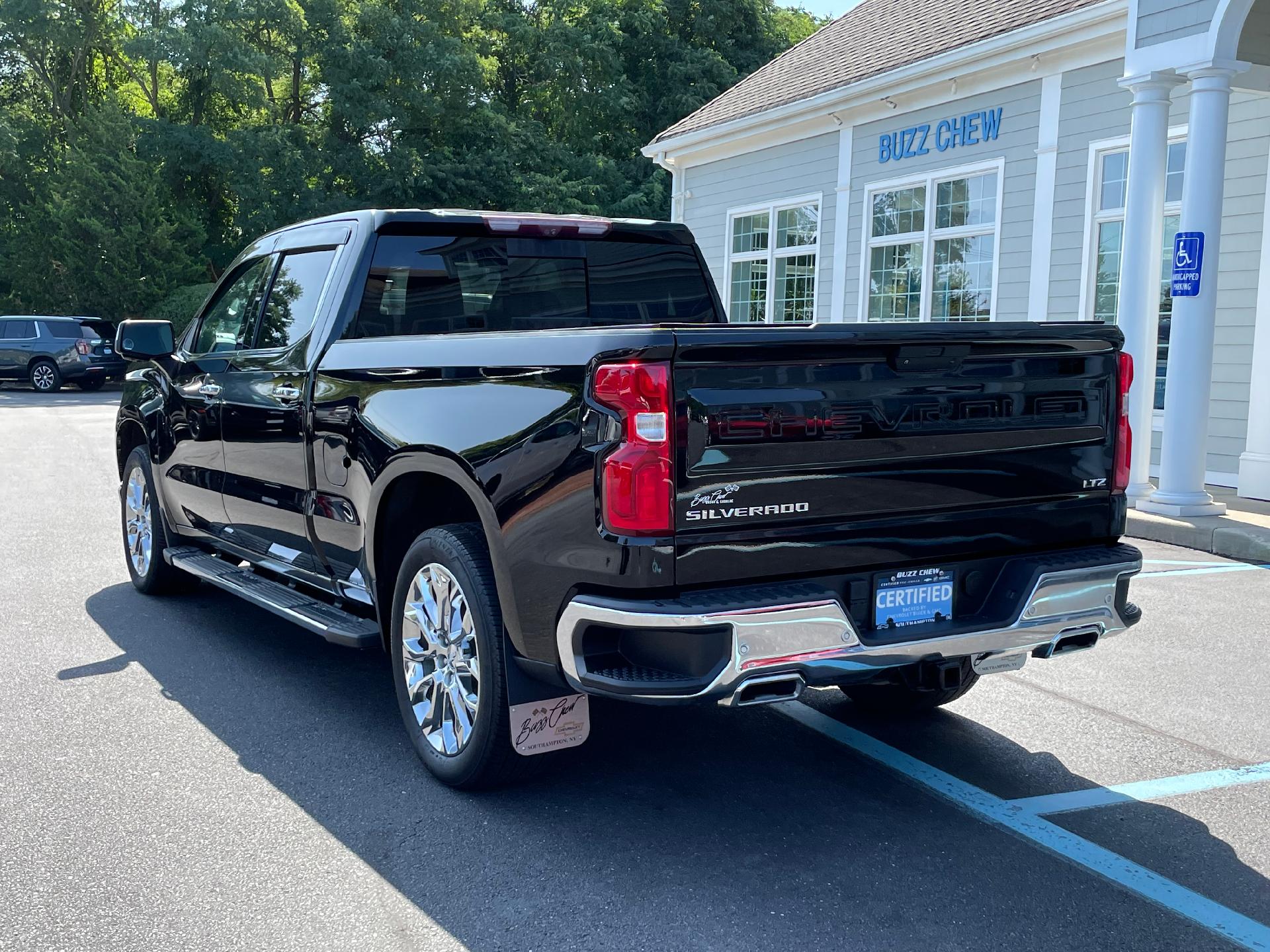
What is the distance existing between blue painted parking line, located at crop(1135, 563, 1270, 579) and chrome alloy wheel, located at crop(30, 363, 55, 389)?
26.2 m

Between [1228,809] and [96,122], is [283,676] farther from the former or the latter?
[96,122]

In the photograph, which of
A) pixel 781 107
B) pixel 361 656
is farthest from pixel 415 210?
pixel 781 107

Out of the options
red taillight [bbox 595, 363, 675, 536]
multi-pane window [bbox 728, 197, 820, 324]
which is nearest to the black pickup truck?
red taillight [bbox 595, 363, 675, 536]

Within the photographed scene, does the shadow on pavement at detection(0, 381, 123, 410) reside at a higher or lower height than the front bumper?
lower

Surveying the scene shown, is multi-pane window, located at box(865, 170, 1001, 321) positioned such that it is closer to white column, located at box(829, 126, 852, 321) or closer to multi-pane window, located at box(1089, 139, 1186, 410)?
white column, located at box(829, 126, 852, 321)

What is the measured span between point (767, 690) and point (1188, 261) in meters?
7.71

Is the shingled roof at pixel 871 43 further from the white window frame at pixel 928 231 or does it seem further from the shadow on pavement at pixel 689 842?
the shadow on pavement at pixel 689 842

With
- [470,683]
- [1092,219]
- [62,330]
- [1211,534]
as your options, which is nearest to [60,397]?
[62,330]

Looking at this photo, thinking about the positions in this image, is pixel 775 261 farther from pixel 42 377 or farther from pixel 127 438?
pixel 42 377

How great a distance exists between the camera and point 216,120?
40.9 meters

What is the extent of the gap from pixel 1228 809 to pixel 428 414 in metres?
2.93

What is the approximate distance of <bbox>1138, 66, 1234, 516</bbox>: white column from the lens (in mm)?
9562

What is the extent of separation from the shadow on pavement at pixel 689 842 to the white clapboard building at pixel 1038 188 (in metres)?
6.59

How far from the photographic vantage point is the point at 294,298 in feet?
18.0
